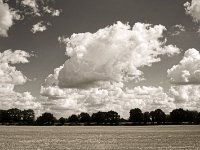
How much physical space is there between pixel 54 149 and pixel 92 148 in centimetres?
356

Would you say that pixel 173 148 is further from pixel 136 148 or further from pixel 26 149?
pixel 26 149

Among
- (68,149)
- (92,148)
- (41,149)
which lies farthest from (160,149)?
(41,149)

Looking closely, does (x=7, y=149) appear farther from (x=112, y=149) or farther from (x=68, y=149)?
(x=112, y=149)

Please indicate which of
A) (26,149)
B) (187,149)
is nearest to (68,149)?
(26,149)

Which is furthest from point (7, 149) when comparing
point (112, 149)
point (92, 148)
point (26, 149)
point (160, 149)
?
point (160, 149)

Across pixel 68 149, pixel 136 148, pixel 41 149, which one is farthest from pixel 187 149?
pixel 41 149

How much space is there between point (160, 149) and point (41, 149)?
1080 centimetres

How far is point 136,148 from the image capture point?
1115 inches

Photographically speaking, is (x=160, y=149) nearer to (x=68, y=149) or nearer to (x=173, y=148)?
(x=173, y=148)

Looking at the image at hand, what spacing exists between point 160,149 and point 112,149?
14.2 ft

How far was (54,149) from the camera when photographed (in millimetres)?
28062

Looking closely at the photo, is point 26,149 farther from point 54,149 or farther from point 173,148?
point 173,148

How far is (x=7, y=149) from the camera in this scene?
27688 mm

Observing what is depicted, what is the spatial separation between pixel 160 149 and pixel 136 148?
2218 mm
